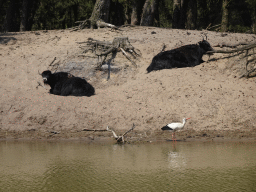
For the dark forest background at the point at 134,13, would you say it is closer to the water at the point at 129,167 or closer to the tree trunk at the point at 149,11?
the tree trunk at the point at 149,11

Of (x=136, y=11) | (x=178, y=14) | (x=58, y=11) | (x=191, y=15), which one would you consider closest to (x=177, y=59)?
(x=136, y=11)

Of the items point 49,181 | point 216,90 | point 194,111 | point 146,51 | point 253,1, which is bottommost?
point 49,181

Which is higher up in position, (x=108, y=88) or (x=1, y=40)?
(x=1, y=40)

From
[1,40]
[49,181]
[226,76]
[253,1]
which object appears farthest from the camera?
[253,1]

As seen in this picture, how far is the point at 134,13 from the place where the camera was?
912 inches

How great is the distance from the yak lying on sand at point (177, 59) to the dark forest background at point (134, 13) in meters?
6.19

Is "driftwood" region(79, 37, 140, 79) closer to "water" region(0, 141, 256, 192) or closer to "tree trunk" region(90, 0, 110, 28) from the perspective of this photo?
"tree trunk" region(90, 0, 110, 28)

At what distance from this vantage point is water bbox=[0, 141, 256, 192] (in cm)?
601

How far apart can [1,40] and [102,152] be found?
12.9 m

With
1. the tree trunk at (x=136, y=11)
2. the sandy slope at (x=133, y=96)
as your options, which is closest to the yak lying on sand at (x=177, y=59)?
the sandy slope at (x=133, y=96)

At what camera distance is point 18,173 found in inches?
267

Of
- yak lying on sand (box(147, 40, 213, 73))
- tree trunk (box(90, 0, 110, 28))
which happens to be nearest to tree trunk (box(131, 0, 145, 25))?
tree trunk (box(90, 0, 110, 28))

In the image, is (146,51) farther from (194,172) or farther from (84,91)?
(194,172)

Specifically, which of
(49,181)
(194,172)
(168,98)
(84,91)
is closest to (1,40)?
(84,91)
